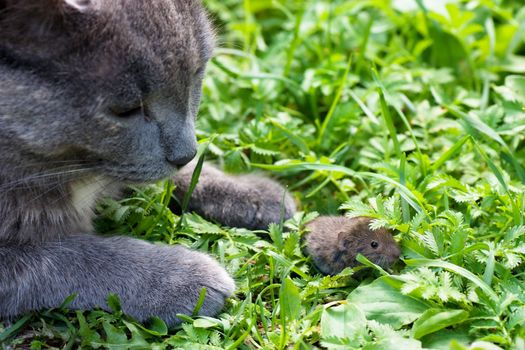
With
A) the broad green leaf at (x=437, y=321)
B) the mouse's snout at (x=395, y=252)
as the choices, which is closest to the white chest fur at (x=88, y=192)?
the mouse's snout at (x=395, y=252)

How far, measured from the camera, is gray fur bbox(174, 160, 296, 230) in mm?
2627

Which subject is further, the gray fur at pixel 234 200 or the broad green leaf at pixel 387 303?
the gray fur at pixel 234 200

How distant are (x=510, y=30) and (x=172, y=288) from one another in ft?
6.93

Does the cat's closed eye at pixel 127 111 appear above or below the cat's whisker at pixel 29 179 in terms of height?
above

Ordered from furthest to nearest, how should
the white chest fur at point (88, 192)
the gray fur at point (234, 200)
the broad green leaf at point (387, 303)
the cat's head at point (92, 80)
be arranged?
1. the gray fur at point (234, 200)
2. the white chest fur at point (88, 192)
3. the broad green leaf at point (387, 303)
4. the cat's head at point (92, 80)

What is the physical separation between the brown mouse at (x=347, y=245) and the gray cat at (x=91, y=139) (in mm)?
310

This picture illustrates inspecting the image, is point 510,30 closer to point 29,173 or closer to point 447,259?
point 447,259

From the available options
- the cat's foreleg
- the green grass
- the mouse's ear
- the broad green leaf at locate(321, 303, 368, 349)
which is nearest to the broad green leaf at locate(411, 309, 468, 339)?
the green grass

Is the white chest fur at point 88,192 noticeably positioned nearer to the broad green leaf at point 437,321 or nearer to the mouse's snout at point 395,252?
the mouse's snout at point 395,252

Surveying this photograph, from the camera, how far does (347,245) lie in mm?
2367

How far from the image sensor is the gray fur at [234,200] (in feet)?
8.62

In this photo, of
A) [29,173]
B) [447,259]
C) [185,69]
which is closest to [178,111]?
[185,69]

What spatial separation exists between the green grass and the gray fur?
85 mm

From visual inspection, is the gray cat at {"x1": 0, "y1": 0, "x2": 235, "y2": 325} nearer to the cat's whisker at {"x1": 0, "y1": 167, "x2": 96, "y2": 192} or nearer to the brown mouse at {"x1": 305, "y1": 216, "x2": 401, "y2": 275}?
the cat's whisker at {"x1": 0, "y1": 167, "x2": 96, "y2": 192}
